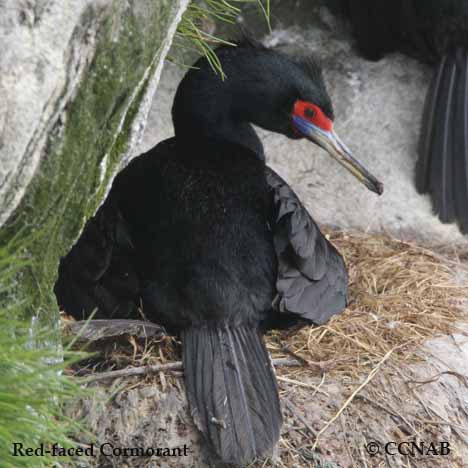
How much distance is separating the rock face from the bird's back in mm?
812

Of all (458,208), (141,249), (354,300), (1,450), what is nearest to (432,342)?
(354,300)

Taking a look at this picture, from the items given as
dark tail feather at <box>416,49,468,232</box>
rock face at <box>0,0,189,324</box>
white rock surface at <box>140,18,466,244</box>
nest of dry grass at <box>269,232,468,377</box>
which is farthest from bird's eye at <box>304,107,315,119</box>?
dark tail feather at <box>416,49,468,232</box>

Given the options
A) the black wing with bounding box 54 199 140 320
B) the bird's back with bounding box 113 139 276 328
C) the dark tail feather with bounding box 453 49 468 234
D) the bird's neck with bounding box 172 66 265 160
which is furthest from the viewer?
the dark tail feather with bounding box 453 49 468 234

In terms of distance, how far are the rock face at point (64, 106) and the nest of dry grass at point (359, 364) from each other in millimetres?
893

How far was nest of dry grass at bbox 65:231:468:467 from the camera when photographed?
3.21m

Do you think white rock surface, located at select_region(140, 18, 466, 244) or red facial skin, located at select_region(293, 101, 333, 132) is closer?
red facial skin, located at select_region(293, 101, 333, 132)

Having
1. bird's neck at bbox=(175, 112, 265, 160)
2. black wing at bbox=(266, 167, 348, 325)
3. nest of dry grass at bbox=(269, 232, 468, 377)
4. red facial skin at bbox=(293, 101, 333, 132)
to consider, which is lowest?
nest of dry grass at bbox=(269, 232, 468, 377)

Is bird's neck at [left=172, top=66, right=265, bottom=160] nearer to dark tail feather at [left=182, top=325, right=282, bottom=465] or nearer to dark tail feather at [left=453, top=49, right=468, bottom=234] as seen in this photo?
dark tail feather at [left=182, top=325, right=282, bottom=465]

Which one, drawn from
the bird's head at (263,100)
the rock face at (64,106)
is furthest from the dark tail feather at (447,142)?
the rock face at (64,106)

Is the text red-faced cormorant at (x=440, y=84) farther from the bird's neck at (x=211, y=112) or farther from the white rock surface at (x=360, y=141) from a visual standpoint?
the bird's neck at (x=211, y=112)

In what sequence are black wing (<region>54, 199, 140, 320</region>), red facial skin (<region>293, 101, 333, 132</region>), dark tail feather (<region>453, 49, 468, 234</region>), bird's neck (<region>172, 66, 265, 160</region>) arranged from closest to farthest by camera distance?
black wing (<region>54, 199, 140, 320</region>)
red facial skin (<region>293, 101, 333, 132</region>)
bird's neck (<region>172, 66, 265, 160</region>)
dark tail feather (<region>453, 49, 468, 234</region>)

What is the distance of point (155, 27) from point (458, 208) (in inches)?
121

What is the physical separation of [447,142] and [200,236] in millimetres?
2276

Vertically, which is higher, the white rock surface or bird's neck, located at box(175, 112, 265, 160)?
bird's neck, located at box(175, 112, 265, 160)
